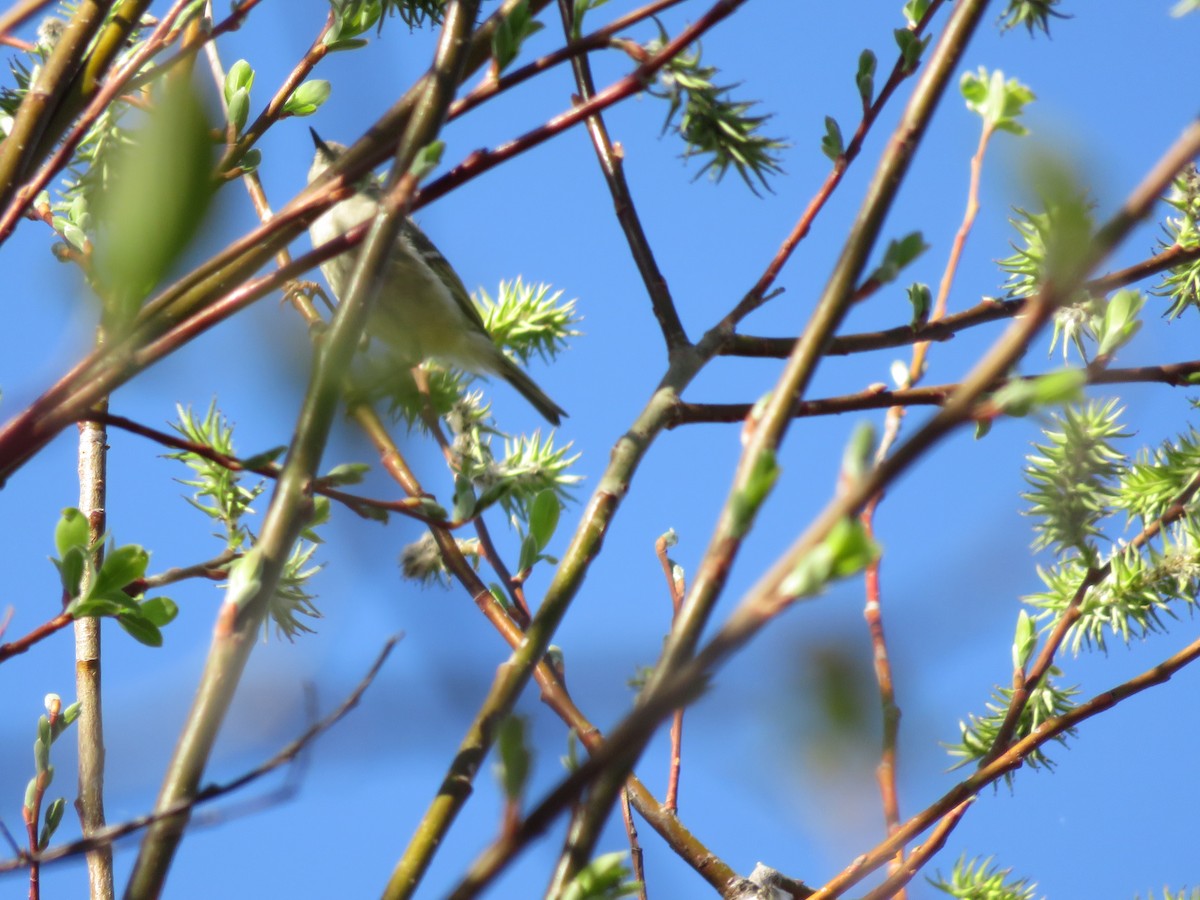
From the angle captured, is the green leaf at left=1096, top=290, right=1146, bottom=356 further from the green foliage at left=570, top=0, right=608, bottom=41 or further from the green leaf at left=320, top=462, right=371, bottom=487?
the green leaf at left=320, top=462, right=371, bottom=487

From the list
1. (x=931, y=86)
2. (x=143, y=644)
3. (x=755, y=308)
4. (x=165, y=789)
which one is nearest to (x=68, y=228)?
(x=143, y=644)

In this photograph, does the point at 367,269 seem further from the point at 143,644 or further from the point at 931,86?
the point at 143,644

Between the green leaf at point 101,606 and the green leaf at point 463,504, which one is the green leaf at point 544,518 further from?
the green leaf at point 101,606

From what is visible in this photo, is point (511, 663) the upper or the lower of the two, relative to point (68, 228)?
lower

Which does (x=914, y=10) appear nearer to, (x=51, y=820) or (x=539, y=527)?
(x=539, y=527)

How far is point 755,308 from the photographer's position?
5.91 feet

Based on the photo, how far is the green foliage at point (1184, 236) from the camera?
2.16 m

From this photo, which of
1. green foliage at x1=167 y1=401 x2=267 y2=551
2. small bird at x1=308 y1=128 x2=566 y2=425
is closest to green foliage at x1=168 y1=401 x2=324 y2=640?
green foliage at x1=167 y1=401 x2=267 y2=551

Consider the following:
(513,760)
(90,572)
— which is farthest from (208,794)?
(90,572)

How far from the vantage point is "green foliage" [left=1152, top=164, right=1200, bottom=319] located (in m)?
2.16

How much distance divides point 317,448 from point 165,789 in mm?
293

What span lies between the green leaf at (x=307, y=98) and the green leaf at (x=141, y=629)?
81 centimetres

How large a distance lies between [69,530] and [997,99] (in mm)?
1141

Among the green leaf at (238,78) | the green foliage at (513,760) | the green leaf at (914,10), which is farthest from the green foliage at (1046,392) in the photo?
the green leaf at (238,78)
